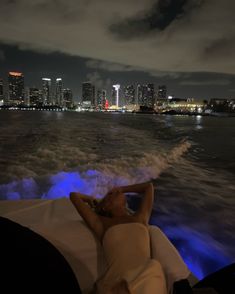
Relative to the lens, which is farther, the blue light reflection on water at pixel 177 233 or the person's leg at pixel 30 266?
the blue light reflection on water at pixel 177 233

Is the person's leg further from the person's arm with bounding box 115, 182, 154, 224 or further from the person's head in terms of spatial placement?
the person's arm with bounding box 115, 182, 154, 224

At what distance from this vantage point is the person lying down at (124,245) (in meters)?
1.78

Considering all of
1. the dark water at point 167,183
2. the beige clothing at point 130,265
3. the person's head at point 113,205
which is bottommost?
the dark water at point 167,183

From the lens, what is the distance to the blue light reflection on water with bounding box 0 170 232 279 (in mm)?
4352

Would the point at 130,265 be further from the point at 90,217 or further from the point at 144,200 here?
the point at 144,200

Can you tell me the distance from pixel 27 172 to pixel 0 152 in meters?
3.84

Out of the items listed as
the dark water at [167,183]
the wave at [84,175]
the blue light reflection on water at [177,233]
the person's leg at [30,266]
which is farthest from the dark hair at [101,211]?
the wave at [84,175]

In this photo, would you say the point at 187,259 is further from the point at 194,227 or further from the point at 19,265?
the point at 19,265

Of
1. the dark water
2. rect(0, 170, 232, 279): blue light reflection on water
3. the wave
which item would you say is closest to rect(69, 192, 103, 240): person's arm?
→ rect(0, 170, 232, 279): blue light reflection on water

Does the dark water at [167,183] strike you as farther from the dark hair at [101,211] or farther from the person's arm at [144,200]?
the dark hair at [101,211]

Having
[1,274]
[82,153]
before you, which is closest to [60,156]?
[82,153]

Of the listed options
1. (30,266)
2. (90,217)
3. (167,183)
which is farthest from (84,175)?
(30,266)

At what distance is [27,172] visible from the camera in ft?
27.1

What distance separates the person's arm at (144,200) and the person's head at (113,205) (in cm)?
17
